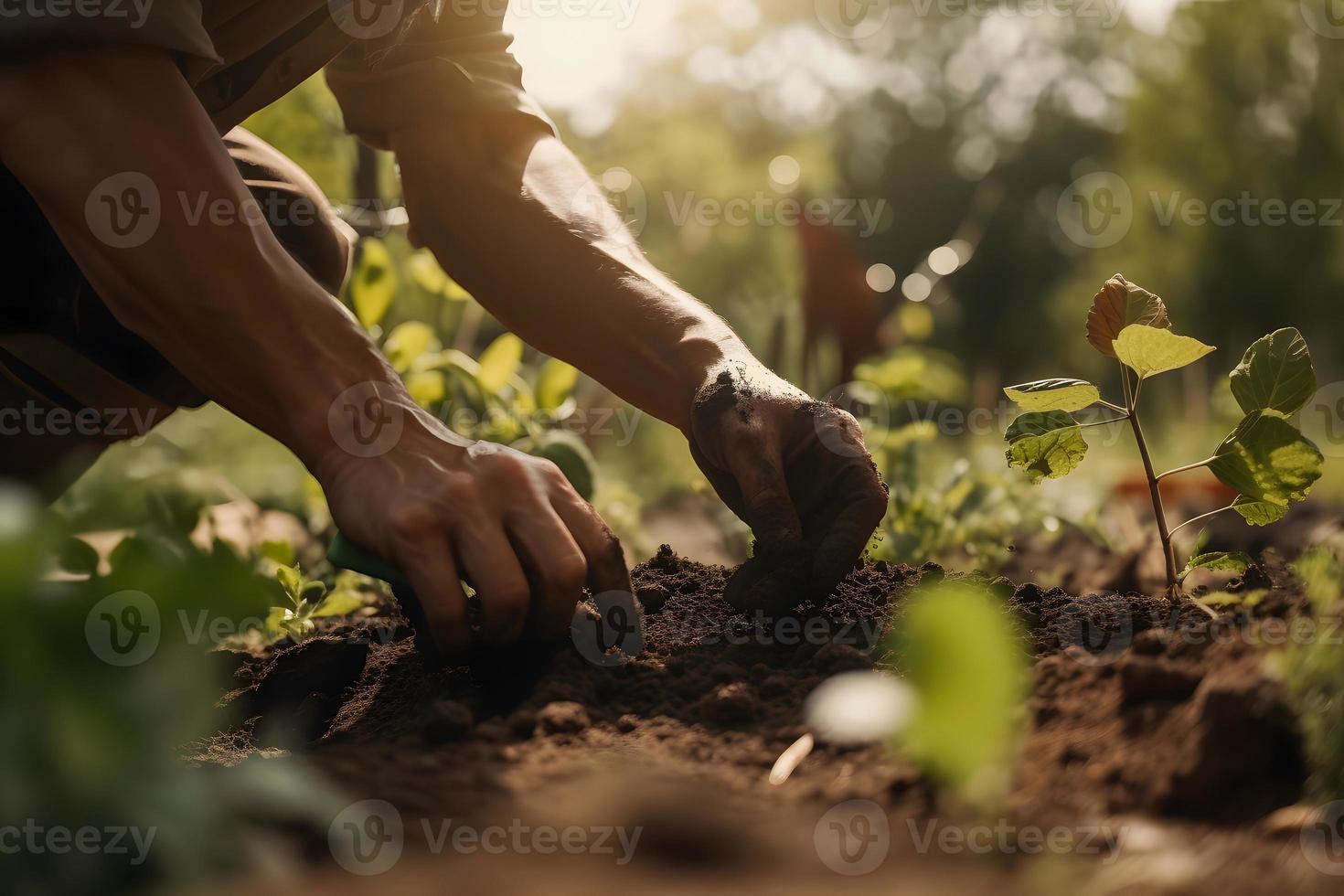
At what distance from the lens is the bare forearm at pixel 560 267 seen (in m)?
1.51

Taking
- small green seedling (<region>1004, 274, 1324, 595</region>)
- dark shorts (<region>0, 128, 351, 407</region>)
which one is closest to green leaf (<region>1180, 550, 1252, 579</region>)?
small green seedling (<region>1004, 274, 1324, 595</region>)

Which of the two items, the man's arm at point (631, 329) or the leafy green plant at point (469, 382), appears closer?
the man's arm at point (631, 329)

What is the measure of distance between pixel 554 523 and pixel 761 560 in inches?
12.3

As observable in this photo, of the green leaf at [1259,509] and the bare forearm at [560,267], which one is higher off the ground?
the bare forearm at [560,267]

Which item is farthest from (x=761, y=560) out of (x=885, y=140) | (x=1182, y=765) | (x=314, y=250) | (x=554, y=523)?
(x=885, y=140)

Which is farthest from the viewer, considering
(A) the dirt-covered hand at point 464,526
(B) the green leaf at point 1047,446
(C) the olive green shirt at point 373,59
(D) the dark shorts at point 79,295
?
(D) the dark shorts at point 79,295

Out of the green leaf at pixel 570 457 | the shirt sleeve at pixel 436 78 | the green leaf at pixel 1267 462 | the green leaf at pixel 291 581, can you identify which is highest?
the shirt sleeve at pixel 436 78

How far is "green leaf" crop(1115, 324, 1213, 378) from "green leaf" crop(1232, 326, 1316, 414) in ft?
0.27

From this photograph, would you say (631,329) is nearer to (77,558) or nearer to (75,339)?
(77,558)

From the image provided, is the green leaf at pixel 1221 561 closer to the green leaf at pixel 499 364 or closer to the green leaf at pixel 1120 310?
the green leaf at pixel 1120 310

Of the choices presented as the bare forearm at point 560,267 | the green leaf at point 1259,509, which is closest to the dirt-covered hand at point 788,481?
the bare forearm at point 560,267

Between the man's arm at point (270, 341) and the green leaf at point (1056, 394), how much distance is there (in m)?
0.55

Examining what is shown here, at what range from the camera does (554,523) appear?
1.09 metres

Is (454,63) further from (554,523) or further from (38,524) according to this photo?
(38,524)
